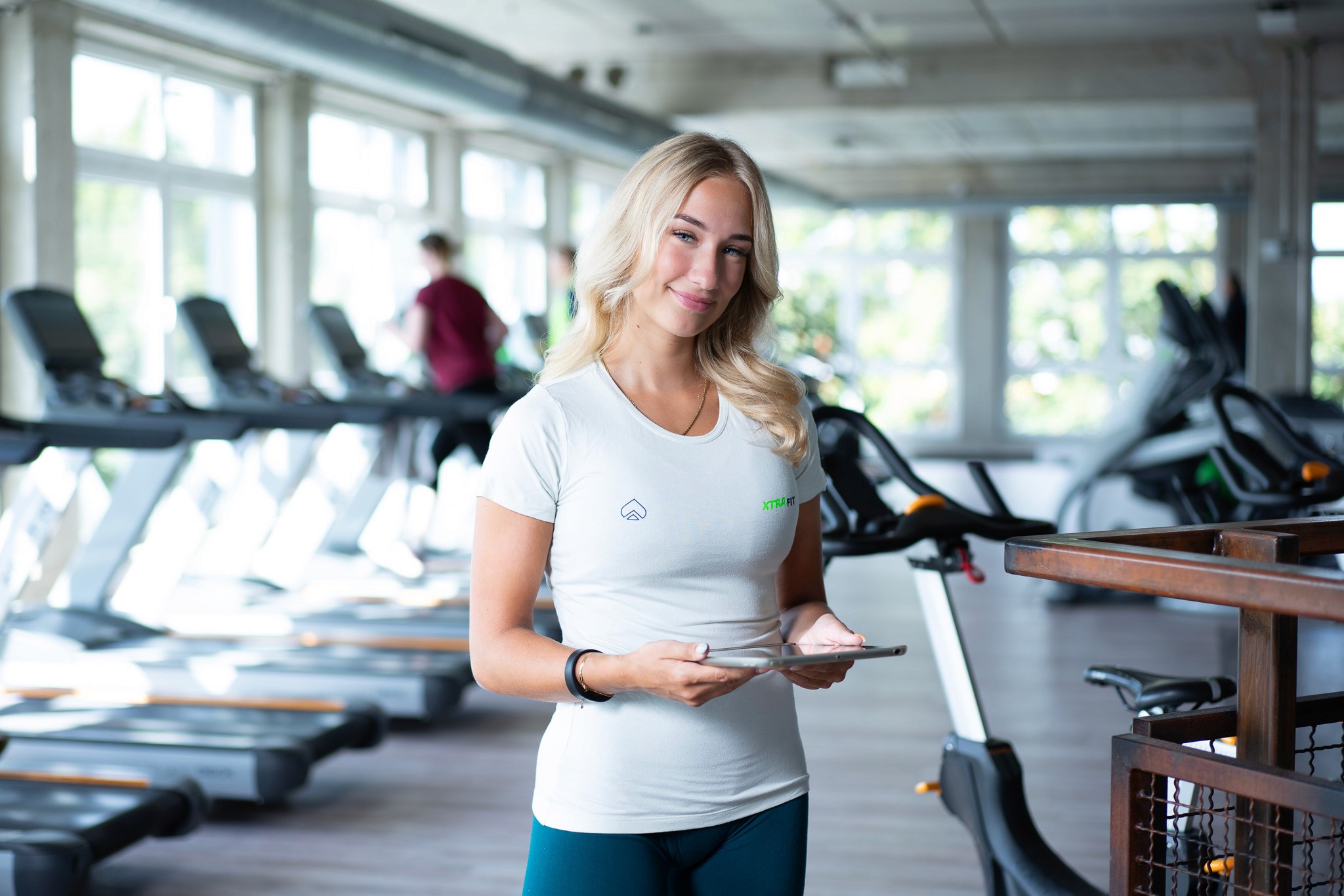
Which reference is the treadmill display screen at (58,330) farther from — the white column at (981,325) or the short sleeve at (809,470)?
the white column at (981,325)

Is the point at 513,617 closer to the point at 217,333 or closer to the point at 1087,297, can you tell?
the point at 217,333

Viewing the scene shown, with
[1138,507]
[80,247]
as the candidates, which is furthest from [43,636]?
[1138,507]

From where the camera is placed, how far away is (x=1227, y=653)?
4973 mm

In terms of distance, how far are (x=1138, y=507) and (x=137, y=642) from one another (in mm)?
4428

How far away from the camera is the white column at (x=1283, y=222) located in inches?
370

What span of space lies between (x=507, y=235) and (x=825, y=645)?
10970 mm

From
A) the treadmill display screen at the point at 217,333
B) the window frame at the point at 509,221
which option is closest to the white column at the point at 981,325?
the window frame at the point at 509,221

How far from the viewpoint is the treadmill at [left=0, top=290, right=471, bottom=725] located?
4188 millimetres

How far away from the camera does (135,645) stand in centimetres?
476

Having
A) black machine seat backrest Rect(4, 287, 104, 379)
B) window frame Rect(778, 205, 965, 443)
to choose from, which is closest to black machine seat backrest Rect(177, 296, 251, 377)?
black machine seat backrest Rect(4, 287, 104, 379)

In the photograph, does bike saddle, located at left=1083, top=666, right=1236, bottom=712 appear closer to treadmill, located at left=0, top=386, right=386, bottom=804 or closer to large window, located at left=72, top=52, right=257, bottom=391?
treadmill, located at left=0, top=386, right=386, bottom=804

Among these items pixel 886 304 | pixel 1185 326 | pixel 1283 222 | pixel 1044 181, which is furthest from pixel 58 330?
pixel 1044 181

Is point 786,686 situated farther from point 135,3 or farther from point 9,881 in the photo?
point 135,3

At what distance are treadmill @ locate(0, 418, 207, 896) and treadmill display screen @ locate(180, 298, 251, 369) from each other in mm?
2504
